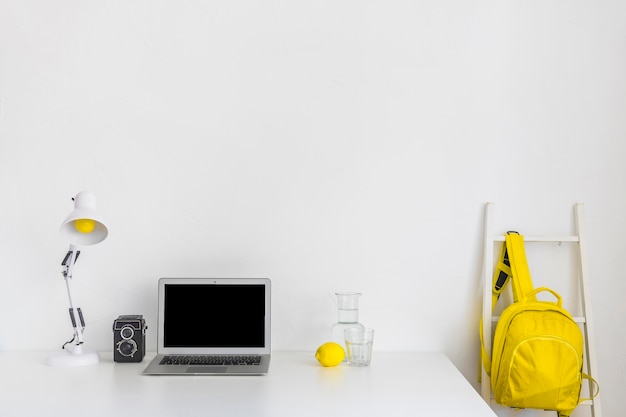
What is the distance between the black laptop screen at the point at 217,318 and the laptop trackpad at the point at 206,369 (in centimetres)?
14

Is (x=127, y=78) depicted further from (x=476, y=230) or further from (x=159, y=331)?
(x=476, y=230)

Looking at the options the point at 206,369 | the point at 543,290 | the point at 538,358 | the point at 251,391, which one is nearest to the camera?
the point at 251,391

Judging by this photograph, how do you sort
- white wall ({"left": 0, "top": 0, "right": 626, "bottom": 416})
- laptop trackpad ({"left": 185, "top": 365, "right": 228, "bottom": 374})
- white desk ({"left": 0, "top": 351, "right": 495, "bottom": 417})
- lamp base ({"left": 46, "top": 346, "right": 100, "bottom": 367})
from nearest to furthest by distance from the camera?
white desk ({"left": 0, "top": 351, "right": 495, "bottom": 417}) < laptop trackpad ({"left": 185, "top": 365, "right": 228, "bottom": 374}) < lamp base ({"left": 46, "top": 346, "right": 100, "bottom": 367}) < white wall ({"left": 0, "top": 0, "right": 626, "bottom": 416})

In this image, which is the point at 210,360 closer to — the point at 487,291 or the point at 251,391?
the point at 251,391

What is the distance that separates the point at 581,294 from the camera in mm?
2361

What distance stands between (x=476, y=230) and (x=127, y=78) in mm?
1302

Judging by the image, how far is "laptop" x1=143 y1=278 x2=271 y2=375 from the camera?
2.20 m

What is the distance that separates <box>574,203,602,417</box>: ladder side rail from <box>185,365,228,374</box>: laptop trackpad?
1.21 meters

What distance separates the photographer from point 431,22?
2375mm

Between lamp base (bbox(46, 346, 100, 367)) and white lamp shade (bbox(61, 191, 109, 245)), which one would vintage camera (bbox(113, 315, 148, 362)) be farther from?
white lamp shade (bbox(61, 191, 109, 245))

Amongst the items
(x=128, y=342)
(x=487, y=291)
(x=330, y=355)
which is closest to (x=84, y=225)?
(x=128, y=342)

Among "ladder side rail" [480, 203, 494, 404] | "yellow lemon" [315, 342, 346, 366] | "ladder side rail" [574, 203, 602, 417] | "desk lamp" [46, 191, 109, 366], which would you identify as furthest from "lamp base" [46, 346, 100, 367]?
"ladder side rail" [574, 203, 602, 417]

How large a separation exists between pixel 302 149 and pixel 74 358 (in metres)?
0.99

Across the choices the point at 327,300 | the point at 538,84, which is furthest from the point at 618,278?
the point at 327,300
